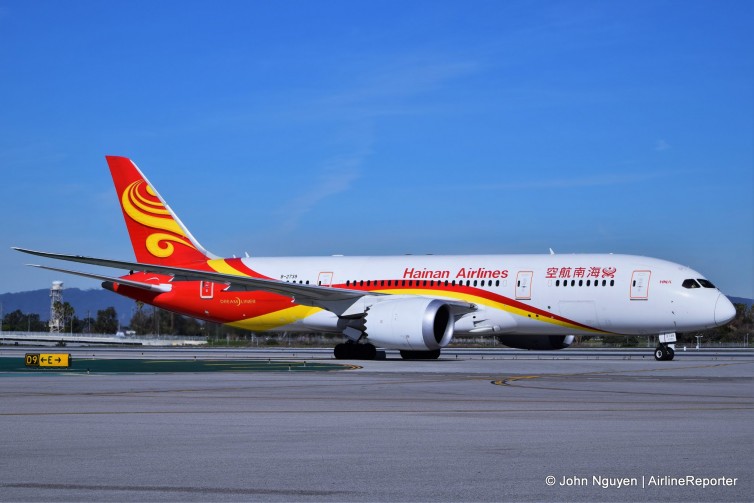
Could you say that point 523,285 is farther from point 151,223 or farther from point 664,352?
point 151,223

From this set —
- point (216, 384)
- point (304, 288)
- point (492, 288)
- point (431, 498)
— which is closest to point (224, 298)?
point (304, 288)

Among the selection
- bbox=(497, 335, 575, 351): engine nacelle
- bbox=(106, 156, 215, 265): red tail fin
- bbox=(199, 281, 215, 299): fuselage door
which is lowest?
bbox=(497, 335, 575, 351): engine nacelle

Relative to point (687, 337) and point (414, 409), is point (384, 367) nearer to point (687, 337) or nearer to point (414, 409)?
point (414, 409)

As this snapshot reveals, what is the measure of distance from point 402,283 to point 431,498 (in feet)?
109

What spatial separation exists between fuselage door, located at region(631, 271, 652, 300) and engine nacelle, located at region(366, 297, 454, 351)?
6.63m

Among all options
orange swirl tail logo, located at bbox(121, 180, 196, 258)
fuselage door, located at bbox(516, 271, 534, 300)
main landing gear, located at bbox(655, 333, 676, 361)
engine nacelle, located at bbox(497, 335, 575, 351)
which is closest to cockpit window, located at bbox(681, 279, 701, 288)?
main landing gear, located at bbox(655, 333, 676, 361)

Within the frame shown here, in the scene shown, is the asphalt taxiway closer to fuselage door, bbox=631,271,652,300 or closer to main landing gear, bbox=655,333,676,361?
fuselage door, bbox=631,271,652,300

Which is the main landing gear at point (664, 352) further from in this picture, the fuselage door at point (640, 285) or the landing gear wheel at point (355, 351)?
the landing gear wheel at point (355, 351)

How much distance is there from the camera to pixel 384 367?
33.4m

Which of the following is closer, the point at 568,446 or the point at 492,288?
the point at 568,446

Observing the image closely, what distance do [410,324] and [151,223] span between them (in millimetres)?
16010

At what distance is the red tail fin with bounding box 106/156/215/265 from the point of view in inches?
Answer: 1881

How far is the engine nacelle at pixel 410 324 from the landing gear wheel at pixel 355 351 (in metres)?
1.62

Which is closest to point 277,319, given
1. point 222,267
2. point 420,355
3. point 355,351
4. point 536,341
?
point 222,267
